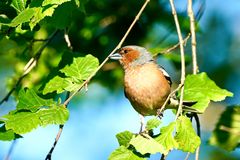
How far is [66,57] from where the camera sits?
4766 millimetres

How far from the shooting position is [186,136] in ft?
12.8

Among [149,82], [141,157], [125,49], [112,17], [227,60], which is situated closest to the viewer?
[141,157]

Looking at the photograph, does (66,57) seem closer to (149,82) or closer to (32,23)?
(32,23)

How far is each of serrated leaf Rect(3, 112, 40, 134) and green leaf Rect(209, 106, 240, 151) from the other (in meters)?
2.53

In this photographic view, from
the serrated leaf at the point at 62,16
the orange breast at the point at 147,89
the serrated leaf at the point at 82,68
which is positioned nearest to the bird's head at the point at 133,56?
the orange breast at the point at 147,89

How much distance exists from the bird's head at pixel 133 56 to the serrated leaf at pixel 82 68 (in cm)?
148

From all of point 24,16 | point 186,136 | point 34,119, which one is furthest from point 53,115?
point 186,136

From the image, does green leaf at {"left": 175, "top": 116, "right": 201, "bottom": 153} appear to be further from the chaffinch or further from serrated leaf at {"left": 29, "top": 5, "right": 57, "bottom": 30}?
the chaffinch

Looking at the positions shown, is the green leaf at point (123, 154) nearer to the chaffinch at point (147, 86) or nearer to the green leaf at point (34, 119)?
the green leaf at point (34, 119)

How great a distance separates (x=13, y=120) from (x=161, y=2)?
12.3 ft

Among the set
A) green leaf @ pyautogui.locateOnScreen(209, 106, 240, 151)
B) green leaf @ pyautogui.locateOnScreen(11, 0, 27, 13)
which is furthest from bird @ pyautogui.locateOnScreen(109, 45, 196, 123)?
green leaf @ pyautogui.locateOnScreen(11, 0, 27, 13)

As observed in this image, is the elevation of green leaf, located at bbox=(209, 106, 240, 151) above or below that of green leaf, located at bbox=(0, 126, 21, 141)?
below

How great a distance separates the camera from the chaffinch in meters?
5.65

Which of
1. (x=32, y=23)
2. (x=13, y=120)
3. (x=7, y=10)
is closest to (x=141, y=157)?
(x=13, y=120)
